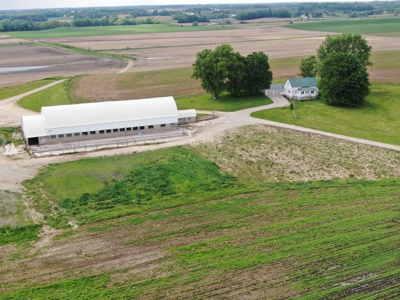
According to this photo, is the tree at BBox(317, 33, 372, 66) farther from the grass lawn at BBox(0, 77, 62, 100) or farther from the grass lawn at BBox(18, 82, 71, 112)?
the grass lawn at BBox(0, 77, 62, 100)

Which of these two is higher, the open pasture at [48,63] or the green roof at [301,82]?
the open pasture at [48,63]

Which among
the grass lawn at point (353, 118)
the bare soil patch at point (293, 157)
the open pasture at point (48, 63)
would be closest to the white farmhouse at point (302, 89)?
the grass lawn at point (353, 118)

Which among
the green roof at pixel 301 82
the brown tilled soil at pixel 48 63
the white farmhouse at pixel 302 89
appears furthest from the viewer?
the brown tilled soil at pixel 48 63

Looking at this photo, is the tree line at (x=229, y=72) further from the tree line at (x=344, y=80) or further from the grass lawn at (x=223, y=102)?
the tree line at (x=344, y=80)

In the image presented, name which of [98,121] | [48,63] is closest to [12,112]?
[98,121]

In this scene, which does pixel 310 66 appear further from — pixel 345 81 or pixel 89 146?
pixel 89 146

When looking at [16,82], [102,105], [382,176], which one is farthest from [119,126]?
[16,82]

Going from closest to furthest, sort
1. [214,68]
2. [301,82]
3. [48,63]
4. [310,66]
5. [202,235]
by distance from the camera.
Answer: [202,235] < [214,68] < [301,82] < [310,66] < [48,63]
